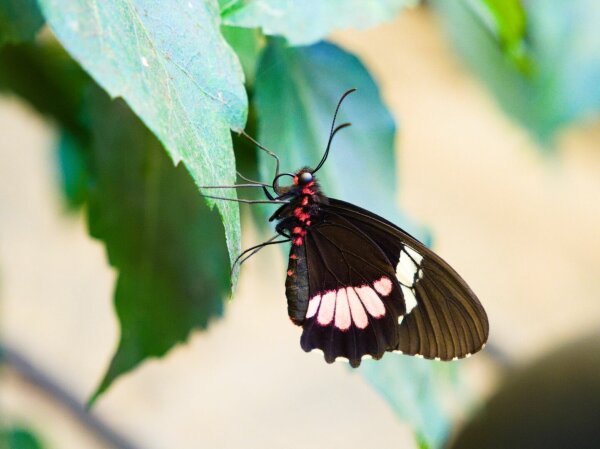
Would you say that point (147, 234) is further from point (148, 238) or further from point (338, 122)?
point (338, 122)

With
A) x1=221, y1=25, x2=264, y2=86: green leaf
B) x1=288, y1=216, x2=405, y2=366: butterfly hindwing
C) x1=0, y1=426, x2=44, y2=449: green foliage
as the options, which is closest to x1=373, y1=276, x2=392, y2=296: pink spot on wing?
x1=288, y1=216, x2=405, y2=366: butterfly hindwing

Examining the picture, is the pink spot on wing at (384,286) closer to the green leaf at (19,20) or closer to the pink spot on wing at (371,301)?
the pink spot on wing at (371,301)

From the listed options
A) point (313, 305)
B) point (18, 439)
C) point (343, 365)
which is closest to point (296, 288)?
point (313, 305)

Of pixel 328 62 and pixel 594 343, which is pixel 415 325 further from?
pixel 594 343

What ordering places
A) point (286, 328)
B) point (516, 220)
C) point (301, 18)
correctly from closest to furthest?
point (301, 18)
point (286, 328)
point (516, 220)

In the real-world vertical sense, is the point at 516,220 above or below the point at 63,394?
above

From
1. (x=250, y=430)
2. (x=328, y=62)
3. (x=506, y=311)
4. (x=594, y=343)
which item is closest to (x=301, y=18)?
(x=328, y=62)

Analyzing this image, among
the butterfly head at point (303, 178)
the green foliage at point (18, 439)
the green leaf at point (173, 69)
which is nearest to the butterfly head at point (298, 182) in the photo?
the butterfly head at point (303, 178)

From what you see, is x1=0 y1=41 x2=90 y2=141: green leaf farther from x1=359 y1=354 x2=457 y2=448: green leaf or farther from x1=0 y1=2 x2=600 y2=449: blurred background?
x1=0 y1=2 x2=600 y2=449: blurred background
